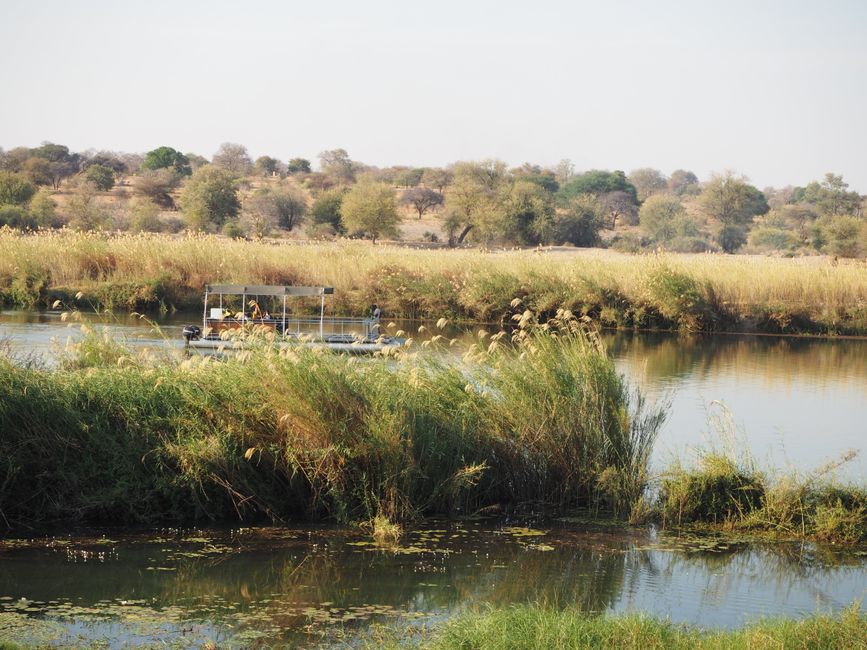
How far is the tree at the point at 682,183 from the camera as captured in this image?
388 ft

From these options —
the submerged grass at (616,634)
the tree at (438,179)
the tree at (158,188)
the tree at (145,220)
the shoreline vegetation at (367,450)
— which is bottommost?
the submerged grass at (616,634)

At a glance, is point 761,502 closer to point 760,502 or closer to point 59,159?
point 760,502

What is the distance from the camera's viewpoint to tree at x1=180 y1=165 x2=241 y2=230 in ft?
185

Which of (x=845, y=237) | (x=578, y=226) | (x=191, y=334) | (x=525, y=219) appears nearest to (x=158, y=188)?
(x=525, y=219)

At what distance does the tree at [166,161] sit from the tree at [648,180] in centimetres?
5460

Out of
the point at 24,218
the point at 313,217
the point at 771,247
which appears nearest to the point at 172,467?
the point at 24,218

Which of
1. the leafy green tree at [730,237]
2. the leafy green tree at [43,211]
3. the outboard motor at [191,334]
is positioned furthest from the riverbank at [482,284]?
the leafy green tree at [730,237]

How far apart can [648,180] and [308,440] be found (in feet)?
383

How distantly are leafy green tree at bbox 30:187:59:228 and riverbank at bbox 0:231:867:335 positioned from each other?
19.6 m

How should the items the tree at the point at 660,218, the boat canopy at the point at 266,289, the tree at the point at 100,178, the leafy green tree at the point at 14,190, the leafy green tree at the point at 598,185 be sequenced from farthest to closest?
the leafy green tree at the point at 598,185, the tree at the point at 660,218, the tree at the point at 100,178, the leafy green tree at the point at 14,190, the boat canopy at the point at 266,289

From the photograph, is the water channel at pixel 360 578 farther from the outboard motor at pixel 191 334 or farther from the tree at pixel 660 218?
the tree at pixel 660 218

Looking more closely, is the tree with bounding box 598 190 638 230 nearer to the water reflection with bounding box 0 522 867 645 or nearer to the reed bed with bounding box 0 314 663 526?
the reed bed with bounding box 0 314 663 526

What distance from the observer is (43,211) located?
51.6 m

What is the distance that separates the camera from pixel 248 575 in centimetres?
908
